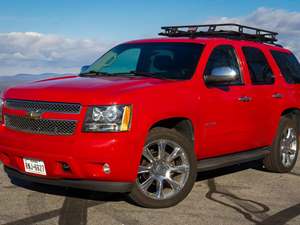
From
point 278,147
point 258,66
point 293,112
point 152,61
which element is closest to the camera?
point 152,61

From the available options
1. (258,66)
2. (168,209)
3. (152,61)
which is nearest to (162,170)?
(168,209)

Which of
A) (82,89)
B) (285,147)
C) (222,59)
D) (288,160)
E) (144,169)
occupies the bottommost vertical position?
(288,160)

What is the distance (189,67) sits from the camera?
603cm

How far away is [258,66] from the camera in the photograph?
7.11 meters

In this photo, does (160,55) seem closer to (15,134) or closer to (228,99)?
(228,99)

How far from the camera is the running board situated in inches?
236

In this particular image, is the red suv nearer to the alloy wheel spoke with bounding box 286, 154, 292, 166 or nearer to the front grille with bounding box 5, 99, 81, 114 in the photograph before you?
the front grille with bounding box 5, 99, 81, 114

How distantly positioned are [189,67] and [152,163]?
4.22ft

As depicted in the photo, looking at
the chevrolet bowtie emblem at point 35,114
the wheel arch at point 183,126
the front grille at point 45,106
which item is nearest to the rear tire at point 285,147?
the wheel arch at point 183,126

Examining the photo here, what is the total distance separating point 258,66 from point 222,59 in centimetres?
82

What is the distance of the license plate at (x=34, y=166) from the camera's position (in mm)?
5129

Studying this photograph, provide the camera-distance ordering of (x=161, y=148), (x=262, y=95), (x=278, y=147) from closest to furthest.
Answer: (x=161, y=148), (x=262, y=95), (x=278, y=147)

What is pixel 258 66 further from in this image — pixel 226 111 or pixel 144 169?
pixel 144 169

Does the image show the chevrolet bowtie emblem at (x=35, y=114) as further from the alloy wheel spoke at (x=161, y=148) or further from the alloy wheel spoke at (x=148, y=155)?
the alloy wheel spoke at (x=161, y=148)
